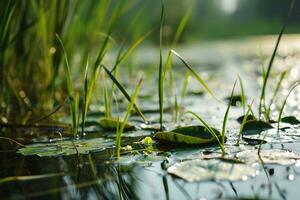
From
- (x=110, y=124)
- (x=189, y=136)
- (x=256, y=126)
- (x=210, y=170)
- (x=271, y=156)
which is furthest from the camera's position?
(x=110, y=124)

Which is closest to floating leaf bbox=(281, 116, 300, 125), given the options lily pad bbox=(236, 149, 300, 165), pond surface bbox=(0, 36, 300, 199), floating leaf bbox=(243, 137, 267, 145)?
pond surface bbox=(0, 36, 300, 199)

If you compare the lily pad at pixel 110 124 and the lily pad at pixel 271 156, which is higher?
the lily pad at pixel 110 124

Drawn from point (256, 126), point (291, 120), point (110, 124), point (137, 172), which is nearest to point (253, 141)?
point (256, 126)

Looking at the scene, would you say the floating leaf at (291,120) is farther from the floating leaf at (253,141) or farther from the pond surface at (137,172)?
the floating leaf at (253,141)

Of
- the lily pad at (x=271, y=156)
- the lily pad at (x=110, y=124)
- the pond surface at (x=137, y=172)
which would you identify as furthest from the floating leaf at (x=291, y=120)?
the lily pad at (x=110, y=124)

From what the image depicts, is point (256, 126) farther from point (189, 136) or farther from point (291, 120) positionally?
point (189, 136)

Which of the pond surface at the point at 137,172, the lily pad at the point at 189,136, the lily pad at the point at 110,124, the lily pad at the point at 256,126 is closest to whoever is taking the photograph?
the pond surface at the point at 137,172

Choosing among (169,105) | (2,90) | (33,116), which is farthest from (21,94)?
(169,105)
